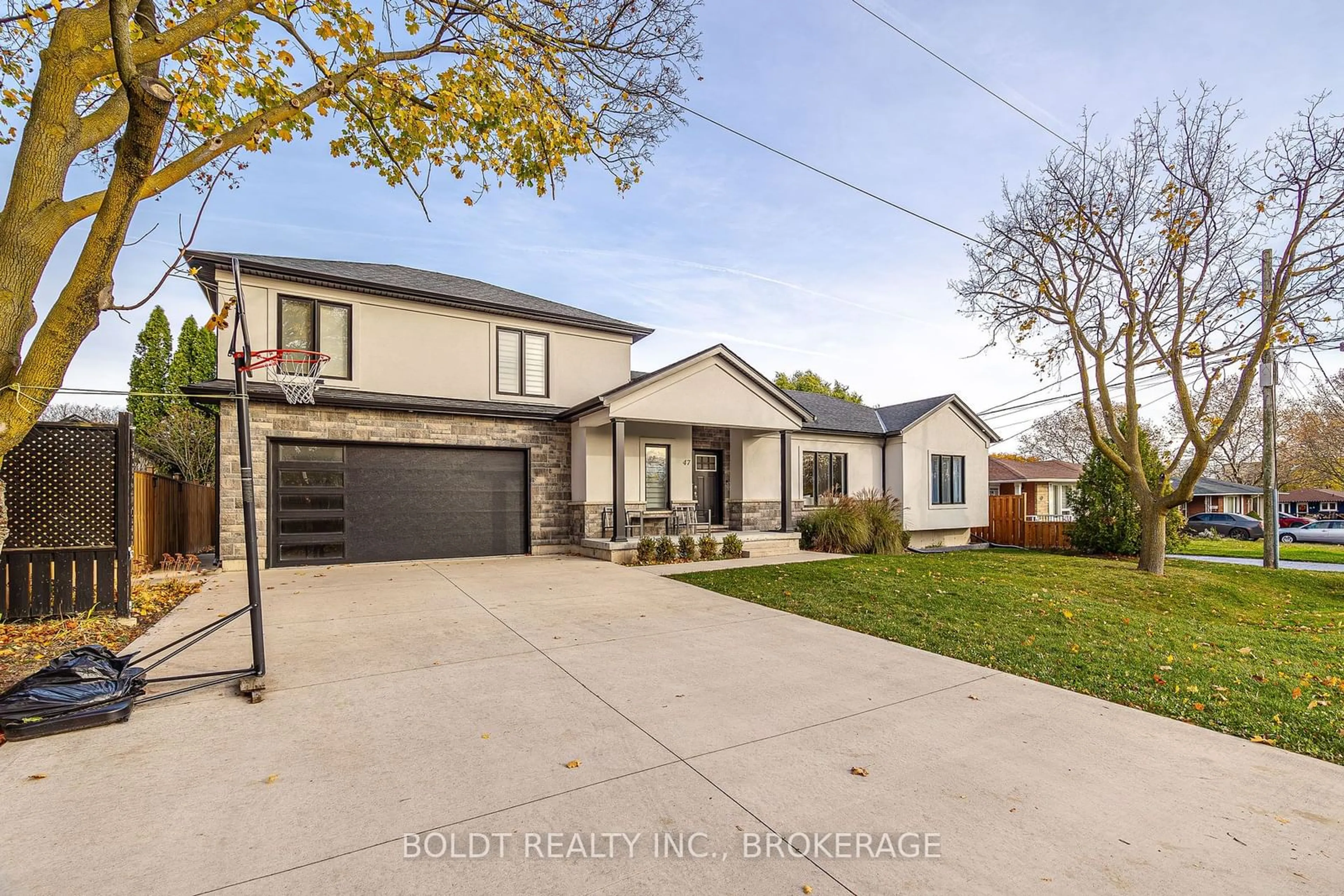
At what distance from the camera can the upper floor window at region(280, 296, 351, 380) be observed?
11.2 m

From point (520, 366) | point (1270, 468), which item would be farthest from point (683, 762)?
point (1270, 468)

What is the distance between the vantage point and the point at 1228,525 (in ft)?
95.5

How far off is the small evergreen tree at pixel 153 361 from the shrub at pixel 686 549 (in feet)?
62.3

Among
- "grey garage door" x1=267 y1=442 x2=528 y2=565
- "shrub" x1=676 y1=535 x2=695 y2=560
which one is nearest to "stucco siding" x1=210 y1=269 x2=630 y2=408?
"grey garage door" x1=267 y1=442 x2=528 y2=565

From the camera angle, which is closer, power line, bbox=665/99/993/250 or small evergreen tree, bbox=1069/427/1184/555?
power line, bbox=665/99/993/250

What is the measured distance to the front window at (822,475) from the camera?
17.0 metres

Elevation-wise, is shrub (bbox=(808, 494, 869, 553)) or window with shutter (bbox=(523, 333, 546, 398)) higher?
window with shutter (bbox=(523, 333, 546, 398))

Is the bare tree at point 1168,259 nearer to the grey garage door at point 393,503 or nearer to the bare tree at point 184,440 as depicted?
the grey garage door at point 393,503

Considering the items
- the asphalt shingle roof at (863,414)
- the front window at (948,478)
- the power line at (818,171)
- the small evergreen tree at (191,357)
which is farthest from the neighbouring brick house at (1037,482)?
the small evergreen tree at (191,357)

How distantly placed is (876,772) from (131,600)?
9.02m

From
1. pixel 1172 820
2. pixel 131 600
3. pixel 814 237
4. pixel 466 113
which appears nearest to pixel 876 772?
pixel 1172 820

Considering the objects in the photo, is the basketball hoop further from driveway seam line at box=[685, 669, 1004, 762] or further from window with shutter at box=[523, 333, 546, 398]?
driveway seam line at box=[685, 669, 1004, 762]

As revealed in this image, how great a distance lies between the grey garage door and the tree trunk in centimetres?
1337

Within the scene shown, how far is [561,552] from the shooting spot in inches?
525
